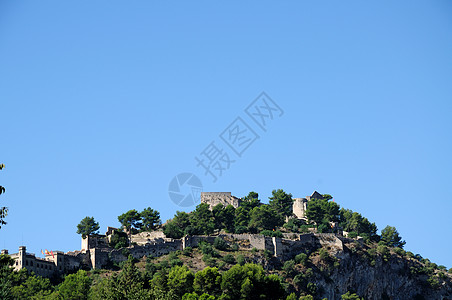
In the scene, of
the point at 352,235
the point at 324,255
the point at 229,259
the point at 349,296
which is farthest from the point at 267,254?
the point at 352,235

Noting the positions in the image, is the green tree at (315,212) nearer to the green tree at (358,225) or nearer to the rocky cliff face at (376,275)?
the green tree at (358,225)

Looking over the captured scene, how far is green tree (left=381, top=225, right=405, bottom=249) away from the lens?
421 ft

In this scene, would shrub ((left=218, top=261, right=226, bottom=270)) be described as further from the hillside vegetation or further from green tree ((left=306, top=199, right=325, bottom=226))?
green tree ((left=306, top=199, right=325, bottom=226))

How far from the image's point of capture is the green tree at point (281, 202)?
423ft

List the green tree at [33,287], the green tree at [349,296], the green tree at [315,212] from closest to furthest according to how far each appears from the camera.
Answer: the green tree at [33,287] < the green tree at [349,296] < the green tree at [315,212]

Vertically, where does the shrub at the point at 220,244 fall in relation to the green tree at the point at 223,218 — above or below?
below

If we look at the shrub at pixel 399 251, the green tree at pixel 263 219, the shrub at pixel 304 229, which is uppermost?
the green tree at pixel 263 219

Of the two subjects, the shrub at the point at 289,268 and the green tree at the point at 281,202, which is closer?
the shrub at the point at 289,268

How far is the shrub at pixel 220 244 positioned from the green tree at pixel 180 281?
16206 mm

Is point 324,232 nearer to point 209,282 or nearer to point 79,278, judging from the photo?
point 209,282

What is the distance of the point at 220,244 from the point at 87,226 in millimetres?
17487

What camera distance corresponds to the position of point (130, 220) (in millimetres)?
113062

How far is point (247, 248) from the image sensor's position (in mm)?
107562

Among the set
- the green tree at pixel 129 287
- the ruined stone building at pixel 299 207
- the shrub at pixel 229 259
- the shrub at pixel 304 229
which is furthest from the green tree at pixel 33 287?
the ruined stone building at pixel 299 207
